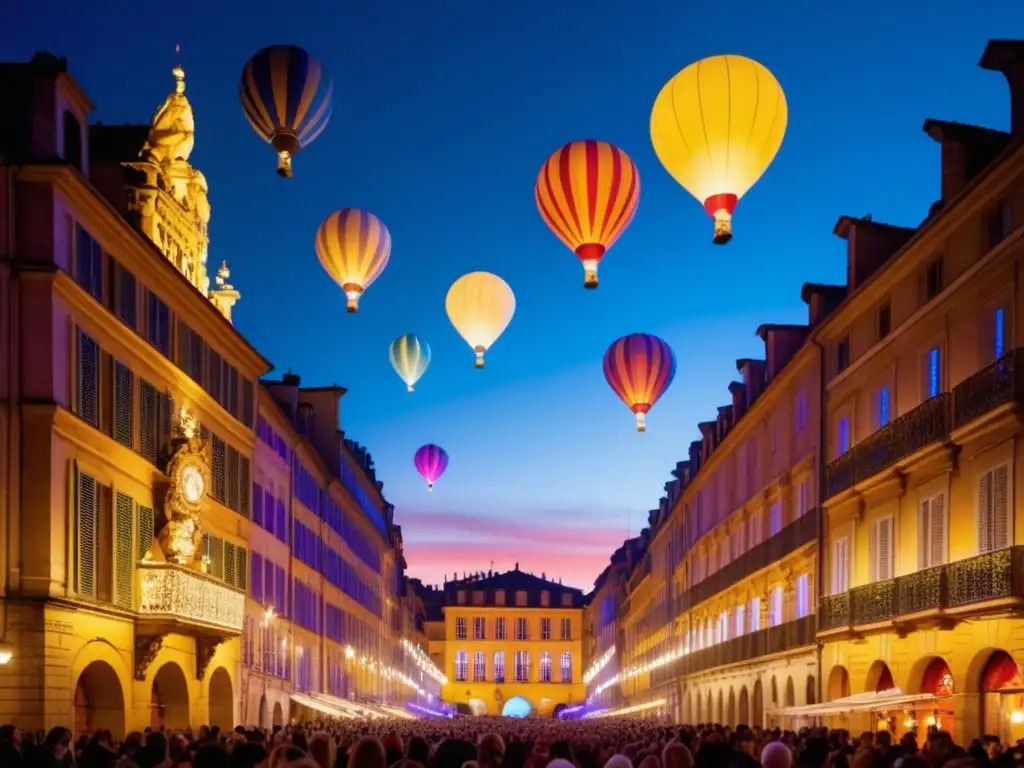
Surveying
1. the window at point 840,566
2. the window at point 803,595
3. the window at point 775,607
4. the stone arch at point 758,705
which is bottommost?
Answer: the stone arch at point 758,705

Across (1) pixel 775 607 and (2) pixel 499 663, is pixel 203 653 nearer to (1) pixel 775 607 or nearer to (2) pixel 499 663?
(1) pixel 775 607

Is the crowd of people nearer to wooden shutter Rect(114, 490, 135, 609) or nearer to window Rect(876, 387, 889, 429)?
wooden shutter Rect(114, 490, 135, 609)

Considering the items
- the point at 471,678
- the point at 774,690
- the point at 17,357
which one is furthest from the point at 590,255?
the point at 471,678

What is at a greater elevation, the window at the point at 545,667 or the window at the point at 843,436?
the window at the point at 843,436

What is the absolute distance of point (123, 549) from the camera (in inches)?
1371

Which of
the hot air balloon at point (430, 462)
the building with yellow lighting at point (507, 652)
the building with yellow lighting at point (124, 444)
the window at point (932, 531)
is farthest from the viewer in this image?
the building with yellow lighting at point (507, 652)

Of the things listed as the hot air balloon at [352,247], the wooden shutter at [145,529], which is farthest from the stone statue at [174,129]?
the wooden shutter at [145,529]

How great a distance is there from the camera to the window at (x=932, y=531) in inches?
1307

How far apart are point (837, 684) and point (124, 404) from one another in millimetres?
20086

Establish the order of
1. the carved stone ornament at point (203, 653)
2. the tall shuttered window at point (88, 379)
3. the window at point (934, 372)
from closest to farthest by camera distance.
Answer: the tall shuttered window at point (88, 379) → the window at point (934, 372) → the carved stone ornament at point (203, 653)

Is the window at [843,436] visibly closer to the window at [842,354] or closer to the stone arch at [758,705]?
the window at [842,354]

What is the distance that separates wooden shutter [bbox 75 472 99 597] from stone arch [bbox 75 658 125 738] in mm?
3140

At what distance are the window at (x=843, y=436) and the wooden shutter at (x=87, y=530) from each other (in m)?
19.2

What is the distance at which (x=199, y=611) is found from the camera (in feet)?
127
